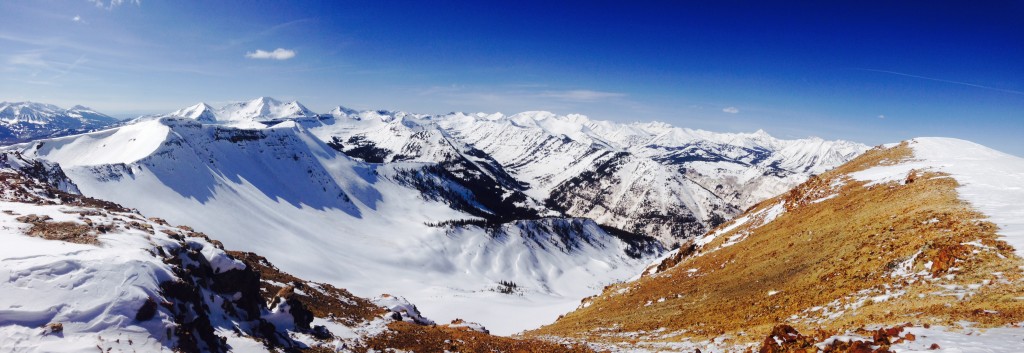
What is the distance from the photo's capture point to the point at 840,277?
22328mm

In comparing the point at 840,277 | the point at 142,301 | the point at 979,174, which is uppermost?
the point at 979,174

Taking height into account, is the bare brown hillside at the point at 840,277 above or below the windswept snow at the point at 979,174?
below

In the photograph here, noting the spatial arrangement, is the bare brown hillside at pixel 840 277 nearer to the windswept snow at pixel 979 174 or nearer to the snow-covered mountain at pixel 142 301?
the windswept snow at pixel 979 174

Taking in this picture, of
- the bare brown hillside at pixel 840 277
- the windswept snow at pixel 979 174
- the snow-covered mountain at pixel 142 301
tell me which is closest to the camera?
the snow-covered mountain at pixel 142 301

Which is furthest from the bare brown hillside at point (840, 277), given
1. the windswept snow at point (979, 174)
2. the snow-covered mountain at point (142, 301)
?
the snow-covered mountain at point (142, 301)

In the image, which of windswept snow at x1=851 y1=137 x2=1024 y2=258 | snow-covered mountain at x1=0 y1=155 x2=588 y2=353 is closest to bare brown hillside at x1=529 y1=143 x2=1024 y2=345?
windswept snow at x1=851 y1=137 x2=1024 y2=258

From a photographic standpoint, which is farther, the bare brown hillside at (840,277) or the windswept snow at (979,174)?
the windswept snow at (979,174)

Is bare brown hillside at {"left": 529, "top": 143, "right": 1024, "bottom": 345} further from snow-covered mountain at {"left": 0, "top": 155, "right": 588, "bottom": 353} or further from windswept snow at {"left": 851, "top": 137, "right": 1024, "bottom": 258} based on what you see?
snow-covered mountain at {"left": 0, "top": 155, "right": 588, "bottom": 353}

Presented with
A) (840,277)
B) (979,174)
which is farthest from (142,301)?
(979,174)

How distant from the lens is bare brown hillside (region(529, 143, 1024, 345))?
1617cm

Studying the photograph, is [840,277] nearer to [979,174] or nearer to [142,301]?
[979,174]

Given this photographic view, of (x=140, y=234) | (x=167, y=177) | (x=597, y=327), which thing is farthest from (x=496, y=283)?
(x=140, y=234)

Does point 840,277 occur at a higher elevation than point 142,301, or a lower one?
lower

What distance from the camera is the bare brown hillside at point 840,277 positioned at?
637 inches
